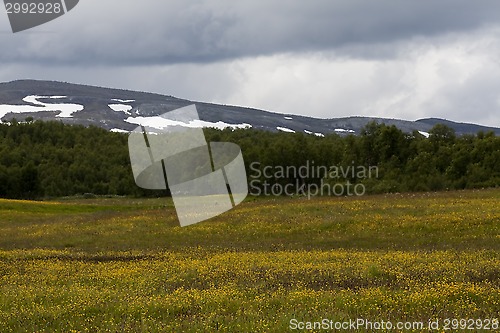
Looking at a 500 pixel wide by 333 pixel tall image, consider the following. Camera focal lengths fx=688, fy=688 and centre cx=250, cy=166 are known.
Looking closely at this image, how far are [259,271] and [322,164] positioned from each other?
125 meters

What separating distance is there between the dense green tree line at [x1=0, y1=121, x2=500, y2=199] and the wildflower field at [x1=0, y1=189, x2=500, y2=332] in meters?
60.6

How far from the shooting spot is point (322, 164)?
14912cm

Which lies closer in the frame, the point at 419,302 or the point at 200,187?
the point at 419,302

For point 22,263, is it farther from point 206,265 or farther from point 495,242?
point 495,242

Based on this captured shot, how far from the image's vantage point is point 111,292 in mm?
20422

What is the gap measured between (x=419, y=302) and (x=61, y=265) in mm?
17900

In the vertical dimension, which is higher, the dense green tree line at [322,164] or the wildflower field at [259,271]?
the wildflower field at [259,271]

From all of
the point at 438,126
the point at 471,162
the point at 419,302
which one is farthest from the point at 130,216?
the point at 438,126

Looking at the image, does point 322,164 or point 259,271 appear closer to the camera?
point 259,271

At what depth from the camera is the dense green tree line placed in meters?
112

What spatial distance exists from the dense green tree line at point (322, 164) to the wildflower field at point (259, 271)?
60627mm

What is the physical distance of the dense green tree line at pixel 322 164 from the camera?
112 metres

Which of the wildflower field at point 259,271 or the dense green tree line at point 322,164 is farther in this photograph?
the dense green tree line at point 322,164

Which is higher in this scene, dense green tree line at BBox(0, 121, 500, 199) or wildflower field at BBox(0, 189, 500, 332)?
wildflower field at BBox(0, 189, 500, 332)
